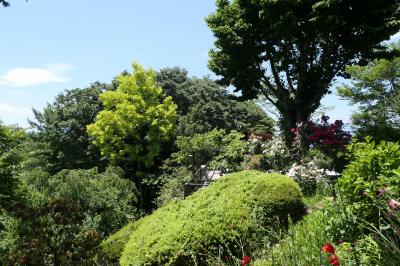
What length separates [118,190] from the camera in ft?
59.0

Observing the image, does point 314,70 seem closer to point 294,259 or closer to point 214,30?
point 214,30

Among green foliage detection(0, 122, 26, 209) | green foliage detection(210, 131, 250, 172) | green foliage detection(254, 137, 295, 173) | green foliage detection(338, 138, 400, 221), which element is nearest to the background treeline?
green foliage detection(0, 122, 26, 209)

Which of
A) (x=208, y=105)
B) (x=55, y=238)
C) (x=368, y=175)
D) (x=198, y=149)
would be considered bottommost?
(x=55, y=238)

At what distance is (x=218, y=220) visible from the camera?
21.6ft

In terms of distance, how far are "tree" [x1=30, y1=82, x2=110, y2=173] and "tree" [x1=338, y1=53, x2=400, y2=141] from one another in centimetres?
1847

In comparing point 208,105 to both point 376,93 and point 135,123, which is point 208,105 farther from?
point 376,93

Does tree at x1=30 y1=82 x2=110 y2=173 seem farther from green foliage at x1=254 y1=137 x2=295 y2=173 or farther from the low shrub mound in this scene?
the low shrub mound

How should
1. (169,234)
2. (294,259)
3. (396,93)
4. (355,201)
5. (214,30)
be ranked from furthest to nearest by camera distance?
(396,93), (214,30), (169,234), (355,201), (294,259)

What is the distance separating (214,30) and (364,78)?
1232cm

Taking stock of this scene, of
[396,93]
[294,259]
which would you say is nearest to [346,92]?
[396,93]

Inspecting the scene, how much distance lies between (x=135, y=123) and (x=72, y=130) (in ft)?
20.4

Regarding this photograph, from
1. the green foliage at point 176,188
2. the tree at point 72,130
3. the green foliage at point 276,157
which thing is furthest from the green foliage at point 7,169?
the tree at point 72,130

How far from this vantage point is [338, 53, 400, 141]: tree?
2444cm

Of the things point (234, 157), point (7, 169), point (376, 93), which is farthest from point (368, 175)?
point (376, 93)
